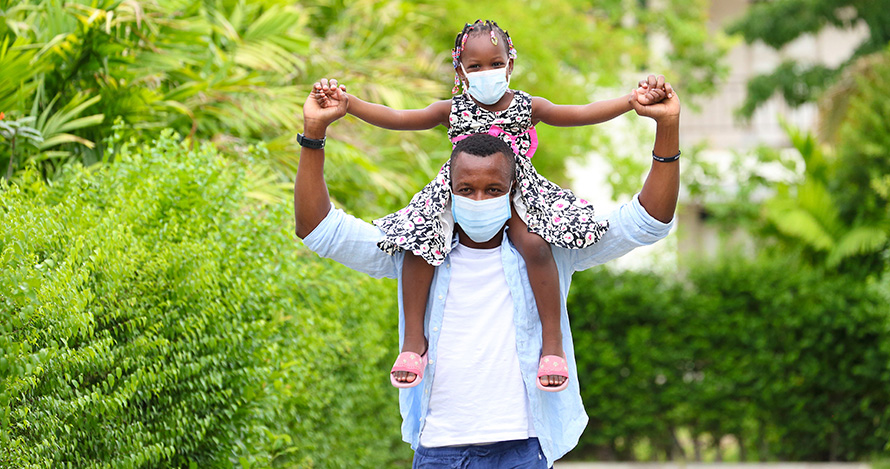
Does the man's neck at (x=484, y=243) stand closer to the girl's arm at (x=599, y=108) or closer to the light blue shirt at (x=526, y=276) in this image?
the light blue shirt at (x=526, y=276)

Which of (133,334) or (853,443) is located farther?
(853,443)

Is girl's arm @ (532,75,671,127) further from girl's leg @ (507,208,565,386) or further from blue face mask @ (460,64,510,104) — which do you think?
girl's leg @ (507,208,565,386)

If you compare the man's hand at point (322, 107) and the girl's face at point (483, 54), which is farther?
the girl's face at point (483, 54)

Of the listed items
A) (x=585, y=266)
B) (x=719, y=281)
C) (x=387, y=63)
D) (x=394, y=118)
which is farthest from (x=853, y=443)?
(x=394, y=118)

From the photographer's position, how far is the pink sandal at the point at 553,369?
256 centimetres

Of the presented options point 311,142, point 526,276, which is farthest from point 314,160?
point 526,276

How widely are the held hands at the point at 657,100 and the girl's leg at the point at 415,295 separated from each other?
76cm

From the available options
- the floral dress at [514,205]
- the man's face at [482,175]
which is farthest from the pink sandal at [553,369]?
the man's face at [482,175]

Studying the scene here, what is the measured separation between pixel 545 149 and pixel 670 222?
7.26 meters

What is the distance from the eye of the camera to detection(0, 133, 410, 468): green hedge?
8.38 feet

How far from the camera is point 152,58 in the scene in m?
5.14

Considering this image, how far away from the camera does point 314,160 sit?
2580mm

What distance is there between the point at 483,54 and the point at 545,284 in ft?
2.29

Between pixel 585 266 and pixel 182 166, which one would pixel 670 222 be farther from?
pixel 182 166
